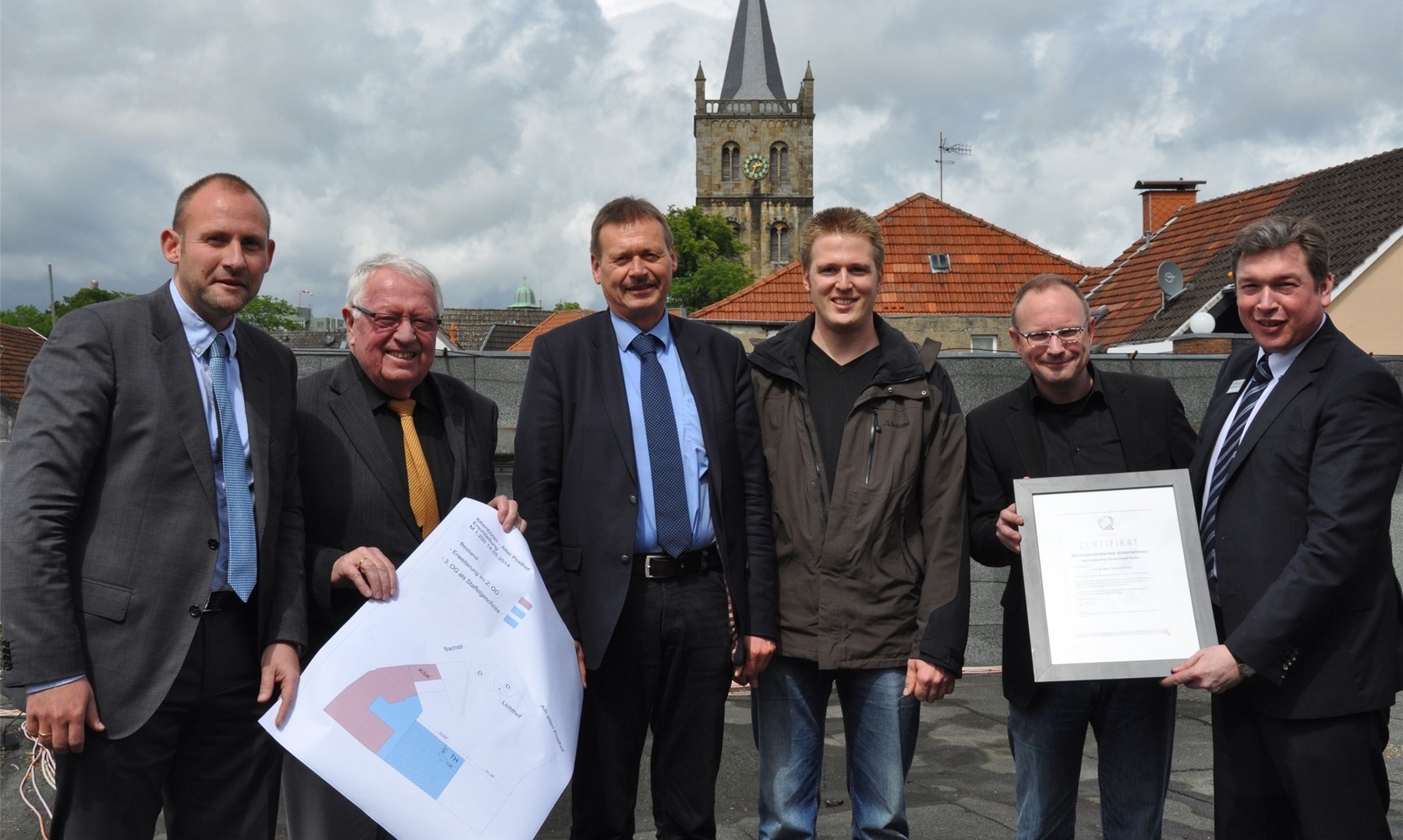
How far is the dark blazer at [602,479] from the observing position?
3283mm

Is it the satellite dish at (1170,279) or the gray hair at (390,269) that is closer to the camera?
the gray hair at (390,269)

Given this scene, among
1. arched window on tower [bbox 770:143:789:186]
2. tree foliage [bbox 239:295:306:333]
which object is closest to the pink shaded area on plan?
tree foliage [bbox 239:295:306:333]

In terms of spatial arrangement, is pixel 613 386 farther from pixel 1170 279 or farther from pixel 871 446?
pixel 1170 279

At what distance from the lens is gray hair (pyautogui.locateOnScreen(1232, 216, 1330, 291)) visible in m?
3.14

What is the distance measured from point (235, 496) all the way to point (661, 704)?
132cm

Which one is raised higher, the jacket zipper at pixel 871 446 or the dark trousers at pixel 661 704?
the jacket zipper at pixel 871 446

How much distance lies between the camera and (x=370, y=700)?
9.63ft

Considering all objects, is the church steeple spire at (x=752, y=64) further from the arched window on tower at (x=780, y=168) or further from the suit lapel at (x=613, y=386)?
the suit lapel at (x=613, y=386)

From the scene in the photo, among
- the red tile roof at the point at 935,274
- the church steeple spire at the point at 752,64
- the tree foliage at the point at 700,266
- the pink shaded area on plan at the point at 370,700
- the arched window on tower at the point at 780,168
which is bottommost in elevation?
the pink shaded area on plan at the point at 370,700

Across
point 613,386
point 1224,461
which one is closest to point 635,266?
point 613,386

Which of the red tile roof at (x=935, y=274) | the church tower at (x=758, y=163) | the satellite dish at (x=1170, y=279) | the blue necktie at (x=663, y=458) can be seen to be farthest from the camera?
the church tower at (x=758, y=163)

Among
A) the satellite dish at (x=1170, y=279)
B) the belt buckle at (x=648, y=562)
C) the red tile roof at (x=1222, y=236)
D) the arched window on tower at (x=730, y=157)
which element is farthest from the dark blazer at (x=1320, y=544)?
the arched window on tower at (x=730, y=157)

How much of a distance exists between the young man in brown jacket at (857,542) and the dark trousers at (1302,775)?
2.63 ft

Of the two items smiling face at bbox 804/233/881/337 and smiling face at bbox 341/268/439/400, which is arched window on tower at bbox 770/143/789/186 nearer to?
smiling face at bbox 804/233/881/337
